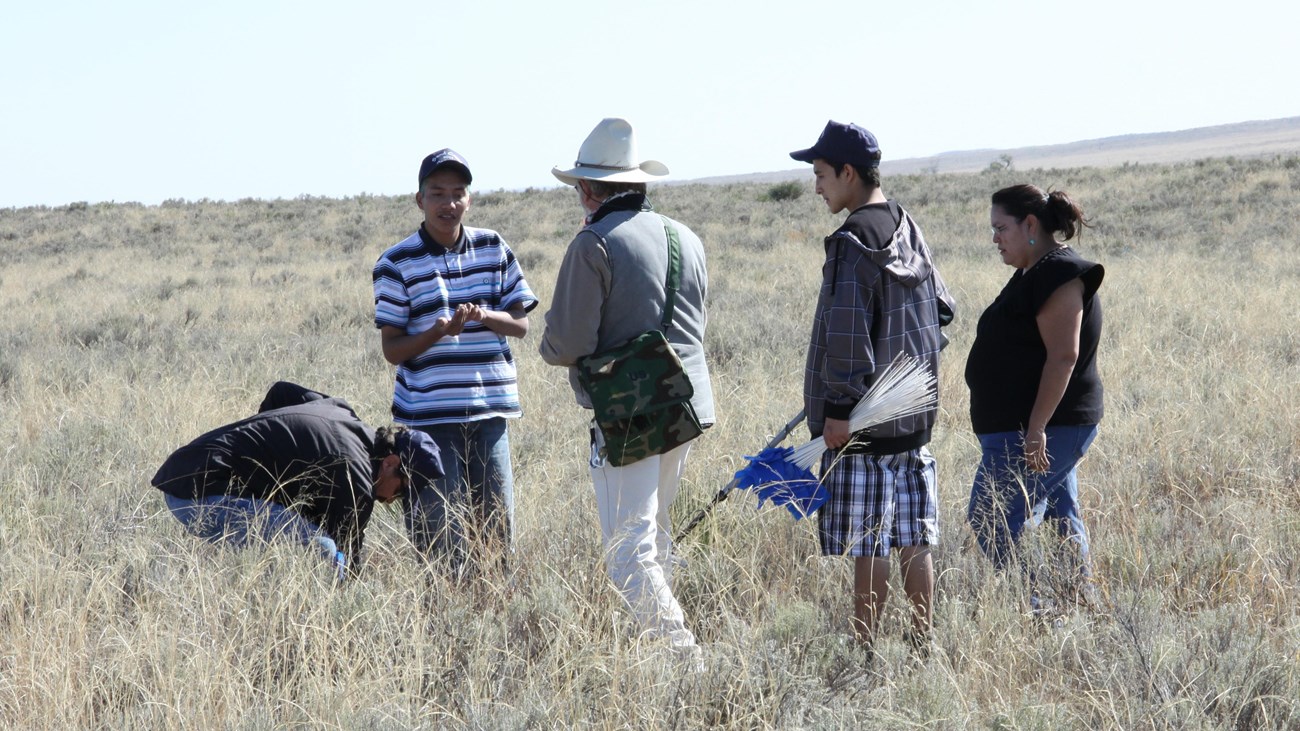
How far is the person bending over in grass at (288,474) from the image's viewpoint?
3.75 m

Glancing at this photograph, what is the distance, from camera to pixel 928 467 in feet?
11.5

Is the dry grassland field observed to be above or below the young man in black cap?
below

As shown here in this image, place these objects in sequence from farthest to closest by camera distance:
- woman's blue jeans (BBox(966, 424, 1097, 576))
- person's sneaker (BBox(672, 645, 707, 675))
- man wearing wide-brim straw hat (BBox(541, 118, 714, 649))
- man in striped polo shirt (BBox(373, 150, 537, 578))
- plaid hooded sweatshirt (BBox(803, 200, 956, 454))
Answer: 1. man in striped polo shirt (BBox(373, 150, 537, 578))
2. woman's blue jeans (BBox(966, 424, 1097, 576))
3. man wearing wide-brim straw hat (BBox(541, 118, 714, 649))
4. plaid hooded sweatshirt (BBox(803, 200, 956, 454))
5. person's sneaker (BBox(672, 645, 707, 675))

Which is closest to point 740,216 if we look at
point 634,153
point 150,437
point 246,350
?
point 246,350

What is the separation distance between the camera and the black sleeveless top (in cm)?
367

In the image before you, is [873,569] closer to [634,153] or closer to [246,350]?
[634,153]

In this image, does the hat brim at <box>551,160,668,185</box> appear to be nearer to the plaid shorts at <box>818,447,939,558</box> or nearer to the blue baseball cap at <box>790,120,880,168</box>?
the blue baseball cap at <box>790,120,880,168</box>

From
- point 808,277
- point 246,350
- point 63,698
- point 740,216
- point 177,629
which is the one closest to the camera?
point 63,698

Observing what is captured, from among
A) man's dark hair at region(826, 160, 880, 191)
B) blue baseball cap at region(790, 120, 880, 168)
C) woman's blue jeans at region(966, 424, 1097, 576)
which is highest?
blue baseball cap at region(790, 120, 880, 168)

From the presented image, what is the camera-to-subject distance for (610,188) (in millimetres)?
3514

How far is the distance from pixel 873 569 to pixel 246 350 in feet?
25.1

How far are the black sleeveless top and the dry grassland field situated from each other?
58cm

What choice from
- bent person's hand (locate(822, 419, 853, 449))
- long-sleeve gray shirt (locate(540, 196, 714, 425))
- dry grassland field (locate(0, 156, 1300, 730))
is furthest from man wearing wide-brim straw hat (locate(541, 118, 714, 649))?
bent person's hand (locate(822, 419, 853, 449))

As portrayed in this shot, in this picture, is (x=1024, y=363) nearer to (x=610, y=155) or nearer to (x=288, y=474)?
(x=610, y=155)
